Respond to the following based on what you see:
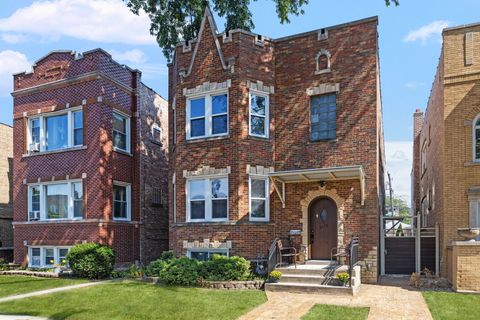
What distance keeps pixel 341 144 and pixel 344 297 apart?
540 cm

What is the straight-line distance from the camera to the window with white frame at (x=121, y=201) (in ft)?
60.1

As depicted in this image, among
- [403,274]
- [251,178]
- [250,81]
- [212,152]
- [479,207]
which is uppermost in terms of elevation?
[250,81]

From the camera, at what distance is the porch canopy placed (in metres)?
13.2

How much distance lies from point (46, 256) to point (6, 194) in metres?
7.03

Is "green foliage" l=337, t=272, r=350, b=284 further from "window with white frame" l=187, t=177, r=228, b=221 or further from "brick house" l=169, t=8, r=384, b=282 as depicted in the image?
"window with white frame" l=187, t=177, r=228, b=221

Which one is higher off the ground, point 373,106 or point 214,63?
point 214,63

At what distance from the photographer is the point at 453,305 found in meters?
9.98

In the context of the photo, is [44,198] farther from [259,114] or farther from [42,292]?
[259,114]

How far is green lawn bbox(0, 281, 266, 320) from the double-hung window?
6060mm

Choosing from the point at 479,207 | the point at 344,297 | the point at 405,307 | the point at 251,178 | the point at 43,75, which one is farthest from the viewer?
the point at 43,75

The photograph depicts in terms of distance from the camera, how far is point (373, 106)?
14109 millimetres

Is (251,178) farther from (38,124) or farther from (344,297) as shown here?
(38,124)

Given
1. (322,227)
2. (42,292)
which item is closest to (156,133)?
(42,292)

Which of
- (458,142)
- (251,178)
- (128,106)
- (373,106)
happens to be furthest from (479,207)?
(128,106)
